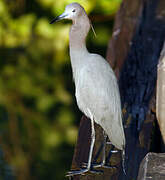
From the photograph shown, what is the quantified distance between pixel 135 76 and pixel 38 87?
7.68ft

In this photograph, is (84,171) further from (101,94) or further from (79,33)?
(79,33)

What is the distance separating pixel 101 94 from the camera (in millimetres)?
2160

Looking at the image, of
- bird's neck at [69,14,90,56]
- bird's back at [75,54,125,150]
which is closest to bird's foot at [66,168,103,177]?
bird's back at [75,54,125,150]

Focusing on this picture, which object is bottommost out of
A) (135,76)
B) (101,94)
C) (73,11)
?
(101,94)

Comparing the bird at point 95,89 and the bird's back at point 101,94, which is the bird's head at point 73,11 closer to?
the bird at point 95,89

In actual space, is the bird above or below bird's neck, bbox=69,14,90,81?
below

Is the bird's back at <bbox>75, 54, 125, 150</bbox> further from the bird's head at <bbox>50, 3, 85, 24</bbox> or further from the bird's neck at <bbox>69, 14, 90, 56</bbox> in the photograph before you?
the bird's head at <bbox>50, 3, 85, 24</bbox>

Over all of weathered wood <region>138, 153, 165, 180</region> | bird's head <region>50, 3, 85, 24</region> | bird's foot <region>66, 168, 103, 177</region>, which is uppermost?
bird's head <region>50, 3, 85, 24</region>

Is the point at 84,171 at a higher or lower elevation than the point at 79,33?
lower

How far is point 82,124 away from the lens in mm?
2404

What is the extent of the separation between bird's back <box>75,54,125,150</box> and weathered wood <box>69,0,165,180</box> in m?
0.13

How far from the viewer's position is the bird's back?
7.02 ft

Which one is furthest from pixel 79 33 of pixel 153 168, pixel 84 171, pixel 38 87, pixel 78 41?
pixel 38 87

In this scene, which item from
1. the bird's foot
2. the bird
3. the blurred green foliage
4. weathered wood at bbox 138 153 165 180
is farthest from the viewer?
the blurred green foliage
